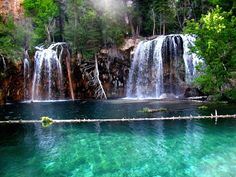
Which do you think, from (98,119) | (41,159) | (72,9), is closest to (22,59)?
(72,9)

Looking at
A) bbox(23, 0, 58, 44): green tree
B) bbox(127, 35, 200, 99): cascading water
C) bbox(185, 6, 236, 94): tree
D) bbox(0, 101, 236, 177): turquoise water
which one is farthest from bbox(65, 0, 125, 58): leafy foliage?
bbox(0, 101, 236, 177): turquoise water

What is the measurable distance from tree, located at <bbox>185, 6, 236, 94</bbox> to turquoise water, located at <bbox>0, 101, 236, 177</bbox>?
6.63m

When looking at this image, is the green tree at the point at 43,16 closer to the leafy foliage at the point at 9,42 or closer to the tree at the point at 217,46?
the leafy foliage at the point at 9,42

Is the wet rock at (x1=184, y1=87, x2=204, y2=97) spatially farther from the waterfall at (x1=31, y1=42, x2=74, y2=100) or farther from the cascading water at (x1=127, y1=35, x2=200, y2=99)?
the waterfall at (x1=31, y1=42, x2=74, y2=100)

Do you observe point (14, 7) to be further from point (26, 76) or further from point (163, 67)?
point (163, 67)

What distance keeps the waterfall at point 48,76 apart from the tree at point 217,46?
68.6 ft

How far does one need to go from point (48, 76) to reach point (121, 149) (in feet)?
95.5

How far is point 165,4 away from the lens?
44.2m

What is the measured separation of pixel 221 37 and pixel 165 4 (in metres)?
19.8

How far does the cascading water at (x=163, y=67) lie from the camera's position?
3799cm

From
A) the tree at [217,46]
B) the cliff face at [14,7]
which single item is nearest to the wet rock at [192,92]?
the tree at [217,46]

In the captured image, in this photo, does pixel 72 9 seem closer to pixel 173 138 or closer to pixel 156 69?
pixel 156 69

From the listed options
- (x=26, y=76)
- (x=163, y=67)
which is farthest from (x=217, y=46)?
(x=26, y=76)

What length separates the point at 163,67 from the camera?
129 ft
